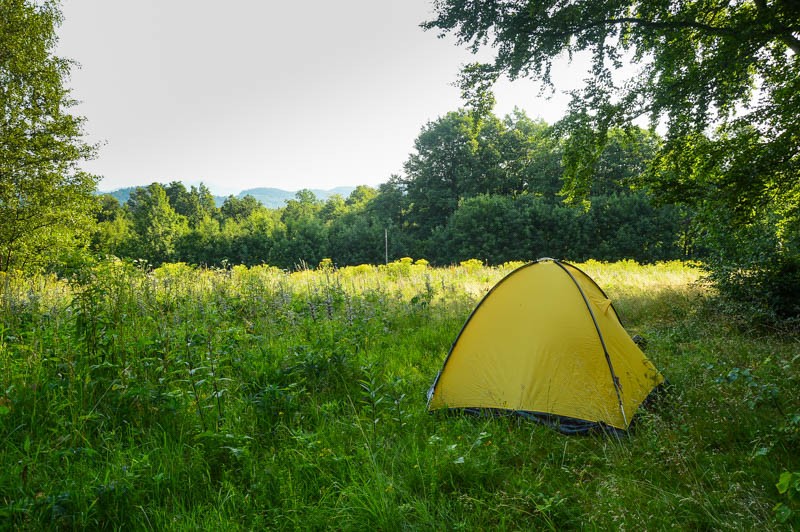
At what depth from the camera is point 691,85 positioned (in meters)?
6.86

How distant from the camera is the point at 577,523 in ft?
7.52

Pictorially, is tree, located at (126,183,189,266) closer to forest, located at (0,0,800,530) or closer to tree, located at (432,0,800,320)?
forest, located at (0,0,800,530)

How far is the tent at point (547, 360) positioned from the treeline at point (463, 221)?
27.6 meters

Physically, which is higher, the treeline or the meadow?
the treeline

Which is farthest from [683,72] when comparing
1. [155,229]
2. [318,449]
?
[155,229]

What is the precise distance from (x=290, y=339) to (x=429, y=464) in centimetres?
302

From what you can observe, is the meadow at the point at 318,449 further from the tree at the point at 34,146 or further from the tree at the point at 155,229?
A: the tree at the point at 155,229

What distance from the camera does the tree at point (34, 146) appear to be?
47.5 feet

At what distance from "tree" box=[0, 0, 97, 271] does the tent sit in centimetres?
1670

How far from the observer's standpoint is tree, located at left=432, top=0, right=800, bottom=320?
5.73m

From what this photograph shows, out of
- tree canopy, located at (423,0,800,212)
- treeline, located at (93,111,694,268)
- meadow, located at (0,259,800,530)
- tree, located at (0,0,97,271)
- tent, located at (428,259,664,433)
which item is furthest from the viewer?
treeline, located at (93,111,694,268)

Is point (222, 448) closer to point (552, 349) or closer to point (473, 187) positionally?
point (552, 349)

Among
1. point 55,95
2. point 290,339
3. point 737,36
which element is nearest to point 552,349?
point 290,339

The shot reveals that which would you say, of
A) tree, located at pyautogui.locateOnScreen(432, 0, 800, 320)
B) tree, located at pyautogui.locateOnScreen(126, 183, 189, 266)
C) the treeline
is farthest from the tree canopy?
tree, located at pyautogui.locateOnScreen(126, 183, 189, 266)
